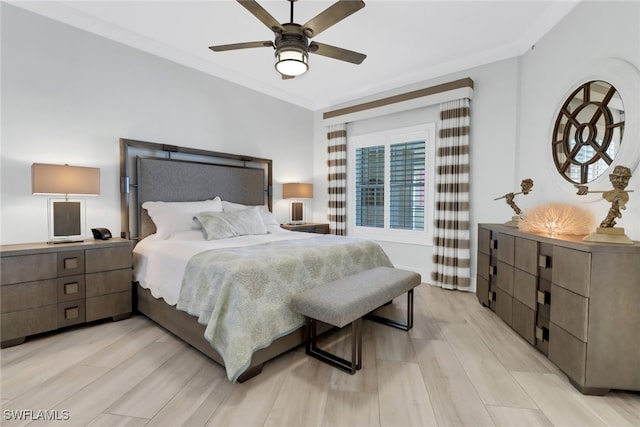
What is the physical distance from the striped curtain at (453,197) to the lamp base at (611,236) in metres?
1.83

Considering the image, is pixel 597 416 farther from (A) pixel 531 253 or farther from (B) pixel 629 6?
(B) pixel 629 6

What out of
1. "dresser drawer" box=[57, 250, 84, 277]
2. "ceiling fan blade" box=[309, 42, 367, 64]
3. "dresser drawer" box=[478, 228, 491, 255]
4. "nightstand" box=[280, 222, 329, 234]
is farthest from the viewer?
"nightstand" box=[280, 222, 329, 234]

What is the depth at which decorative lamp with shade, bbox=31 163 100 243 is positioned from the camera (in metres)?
2.33

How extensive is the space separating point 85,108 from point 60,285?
1689 millimetres

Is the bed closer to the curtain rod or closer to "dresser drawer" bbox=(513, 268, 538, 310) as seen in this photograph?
"dresser drawer" bbox=(513, 268, 538, 310)

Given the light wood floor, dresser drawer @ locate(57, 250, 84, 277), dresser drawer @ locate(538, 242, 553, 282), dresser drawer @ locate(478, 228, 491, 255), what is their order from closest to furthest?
the light wood floor
dresser drawer @ locate(538, 242, 553, 282)
dresser drawer @ locate(57, 250, 84, 277)
dresser drawer @ locate(478, 228, 491, 255)

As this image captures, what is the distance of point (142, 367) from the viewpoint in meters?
1.93

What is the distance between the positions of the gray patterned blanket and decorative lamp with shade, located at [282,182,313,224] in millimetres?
→ 2102

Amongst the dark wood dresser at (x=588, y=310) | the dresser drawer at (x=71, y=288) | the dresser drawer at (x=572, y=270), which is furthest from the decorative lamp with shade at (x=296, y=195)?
the dresser drawer at (x=572, y=270)

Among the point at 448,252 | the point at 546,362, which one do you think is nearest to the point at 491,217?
the point at 448,252

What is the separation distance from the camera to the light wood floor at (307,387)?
1.48 meters

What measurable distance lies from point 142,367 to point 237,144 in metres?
2.95

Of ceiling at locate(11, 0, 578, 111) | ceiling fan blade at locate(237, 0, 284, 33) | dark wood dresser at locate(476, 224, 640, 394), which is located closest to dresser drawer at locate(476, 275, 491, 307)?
dark wood dresser at locate(476, 224, 640, 394)

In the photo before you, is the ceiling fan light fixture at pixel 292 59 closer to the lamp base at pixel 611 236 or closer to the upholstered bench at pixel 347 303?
the upholstered bench at pixel 347 303
